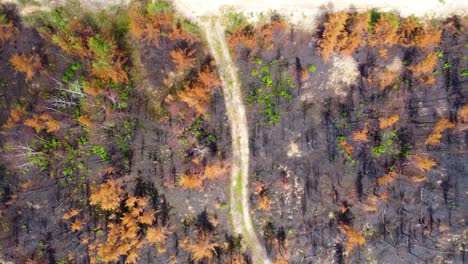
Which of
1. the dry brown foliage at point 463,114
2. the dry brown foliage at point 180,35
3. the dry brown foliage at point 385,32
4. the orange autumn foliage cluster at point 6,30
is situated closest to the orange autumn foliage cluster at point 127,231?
the dry brown foliage at point 180,35

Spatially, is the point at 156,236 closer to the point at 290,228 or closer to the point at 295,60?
the point at 290,228

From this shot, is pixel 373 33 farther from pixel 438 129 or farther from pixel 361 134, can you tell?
pixel 438 129

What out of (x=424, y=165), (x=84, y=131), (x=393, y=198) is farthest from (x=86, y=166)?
(x=424, y=165)

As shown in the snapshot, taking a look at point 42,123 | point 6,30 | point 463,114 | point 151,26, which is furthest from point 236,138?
point 6,30

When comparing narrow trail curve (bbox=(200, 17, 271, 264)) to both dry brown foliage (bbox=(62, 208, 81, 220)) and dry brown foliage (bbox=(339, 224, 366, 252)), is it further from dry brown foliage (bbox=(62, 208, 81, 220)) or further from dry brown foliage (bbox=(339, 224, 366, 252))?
dry brown foliage (bbox=(62, 208, 81, 220))

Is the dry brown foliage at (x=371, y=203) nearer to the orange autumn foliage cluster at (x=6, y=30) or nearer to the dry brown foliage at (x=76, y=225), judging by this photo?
the dry brown foliage at (x=76, y=225)

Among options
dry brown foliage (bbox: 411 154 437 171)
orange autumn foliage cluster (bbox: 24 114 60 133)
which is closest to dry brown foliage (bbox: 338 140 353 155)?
dry brown foliage (bbox: 411 154 437 171)
